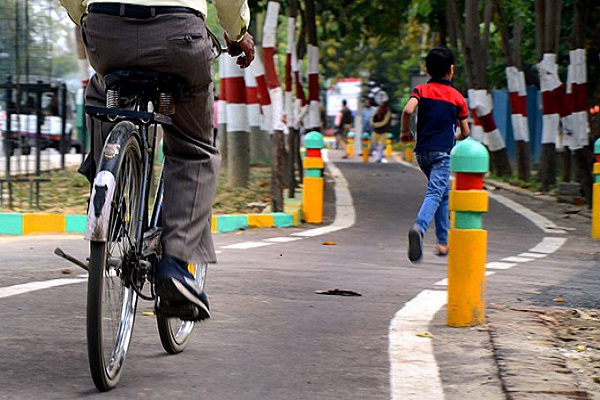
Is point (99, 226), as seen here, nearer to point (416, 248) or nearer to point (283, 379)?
point (283, 379)

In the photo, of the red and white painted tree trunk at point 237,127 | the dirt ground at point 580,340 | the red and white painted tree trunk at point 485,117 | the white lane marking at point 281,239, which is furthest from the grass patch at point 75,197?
the dirt ground at point 580,340

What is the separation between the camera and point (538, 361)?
5480 mm

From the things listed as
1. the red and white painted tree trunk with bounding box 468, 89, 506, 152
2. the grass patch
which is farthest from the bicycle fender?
the red and white painted tree trunk with bounding box 468, 89, 506, 152

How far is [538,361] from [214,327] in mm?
1676

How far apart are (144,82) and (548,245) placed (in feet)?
29.7

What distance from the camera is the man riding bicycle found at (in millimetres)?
4691

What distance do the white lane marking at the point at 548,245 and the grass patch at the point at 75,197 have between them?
11.9 ft

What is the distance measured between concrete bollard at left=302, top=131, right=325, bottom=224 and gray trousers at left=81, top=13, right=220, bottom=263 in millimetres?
9606

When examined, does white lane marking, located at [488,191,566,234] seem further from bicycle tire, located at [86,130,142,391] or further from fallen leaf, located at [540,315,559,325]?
bicycle tire, located at [86,130,142,391]

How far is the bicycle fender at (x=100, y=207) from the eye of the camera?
4.39 m

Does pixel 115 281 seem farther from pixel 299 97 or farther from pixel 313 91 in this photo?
pixel 299 97

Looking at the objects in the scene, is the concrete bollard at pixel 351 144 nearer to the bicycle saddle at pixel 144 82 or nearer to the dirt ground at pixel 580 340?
the dirt ground at pixel 580 340

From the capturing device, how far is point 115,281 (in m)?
4.77

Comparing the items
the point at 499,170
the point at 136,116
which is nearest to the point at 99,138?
the point at 136,116
